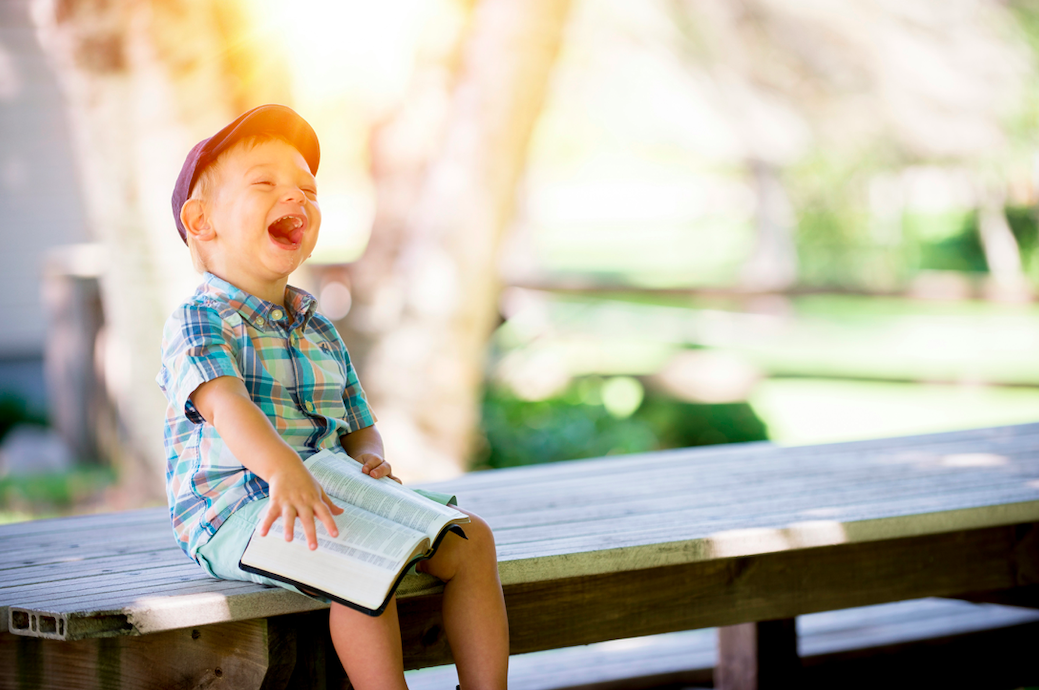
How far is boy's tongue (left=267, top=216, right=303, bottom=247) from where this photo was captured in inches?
71.6

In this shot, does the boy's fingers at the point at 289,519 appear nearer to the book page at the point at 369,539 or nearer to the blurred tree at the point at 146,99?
the book page at the point at 369,539

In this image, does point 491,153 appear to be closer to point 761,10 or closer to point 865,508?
point 865,508

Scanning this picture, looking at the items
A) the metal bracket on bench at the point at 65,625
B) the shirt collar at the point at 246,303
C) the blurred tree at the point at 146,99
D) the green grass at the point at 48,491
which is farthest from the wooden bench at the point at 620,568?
the green grass at the point at 48,491

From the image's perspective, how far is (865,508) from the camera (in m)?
2.18

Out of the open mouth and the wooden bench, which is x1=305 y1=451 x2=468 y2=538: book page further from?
the open mouth

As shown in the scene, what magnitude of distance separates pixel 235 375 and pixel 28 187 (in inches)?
323

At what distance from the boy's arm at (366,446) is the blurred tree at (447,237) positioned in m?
3.06

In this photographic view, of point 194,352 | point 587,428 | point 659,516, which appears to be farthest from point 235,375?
point 587,428

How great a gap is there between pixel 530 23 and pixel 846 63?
725cm

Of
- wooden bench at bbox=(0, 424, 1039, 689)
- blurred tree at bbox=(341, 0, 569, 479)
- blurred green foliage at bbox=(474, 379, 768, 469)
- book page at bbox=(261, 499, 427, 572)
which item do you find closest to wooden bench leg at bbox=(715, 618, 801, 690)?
wooden bench at bbox=(0, 424, 1039, 689)

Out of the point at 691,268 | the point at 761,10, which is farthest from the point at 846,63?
the point at 691,268

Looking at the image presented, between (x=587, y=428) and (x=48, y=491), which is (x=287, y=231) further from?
(x=48, y=491)

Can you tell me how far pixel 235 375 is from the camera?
1.68 metres

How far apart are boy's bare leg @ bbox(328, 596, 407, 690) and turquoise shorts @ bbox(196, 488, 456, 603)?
0.06 meters
